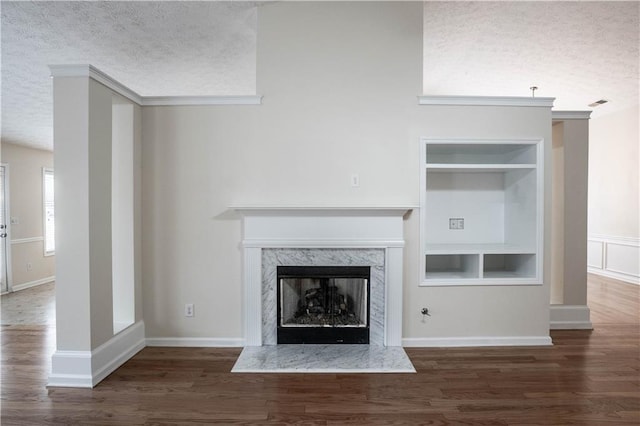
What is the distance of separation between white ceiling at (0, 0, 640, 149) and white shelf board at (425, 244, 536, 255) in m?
2.12

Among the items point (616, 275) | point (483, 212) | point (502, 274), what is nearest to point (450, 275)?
point (502, 274)

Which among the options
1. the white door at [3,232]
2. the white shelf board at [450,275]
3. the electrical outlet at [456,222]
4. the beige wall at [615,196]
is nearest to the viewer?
the white shelf board at [450,275]

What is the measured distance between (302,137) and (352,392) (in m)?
2.12

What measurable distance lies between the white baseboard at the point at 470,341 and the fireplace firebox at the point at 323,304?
460 millimetres

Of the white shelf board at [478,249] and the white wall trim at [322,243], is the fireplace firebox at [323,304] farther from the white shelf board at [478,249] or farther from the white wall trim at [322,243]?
the white shelf board at [478,249]

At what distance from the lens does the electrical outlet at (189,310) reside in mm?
3250

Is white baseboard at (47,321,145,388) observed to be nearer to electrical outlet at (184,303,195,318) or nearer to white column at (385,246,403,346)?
electrical outlet at (184,303,195,318)

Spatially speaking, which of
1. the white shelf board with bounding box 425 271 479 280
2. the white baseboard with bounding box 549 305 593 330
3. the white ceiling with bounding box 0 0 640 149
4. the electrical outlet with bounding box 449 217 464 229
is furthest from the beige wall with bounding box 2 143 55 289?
the white baseboard with bounding box 549 305 593 330

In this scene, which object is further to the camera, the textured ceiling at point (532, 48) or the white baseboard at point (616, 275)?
the white baseboard at point (616, 275)

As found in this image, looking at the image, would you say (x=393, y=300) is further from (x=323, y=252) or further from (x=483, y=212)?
(x=483, y=212)

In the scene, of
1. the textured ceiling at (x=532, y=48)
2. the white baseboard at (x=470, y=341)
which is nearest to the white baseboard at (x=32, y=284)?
the white baseboard at (x=470, y=341)

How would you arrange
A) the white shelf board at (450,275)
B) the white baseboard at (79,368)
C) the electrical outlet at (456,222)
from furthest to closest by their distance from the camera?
the electrical outlet at (456,222) → the white shelf board at (450,275) → the white baseboard at (79,368)

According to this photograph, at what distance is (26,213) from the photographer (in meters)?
6.24

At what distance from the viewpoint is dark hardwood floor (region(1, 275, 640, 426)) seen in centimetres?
216
